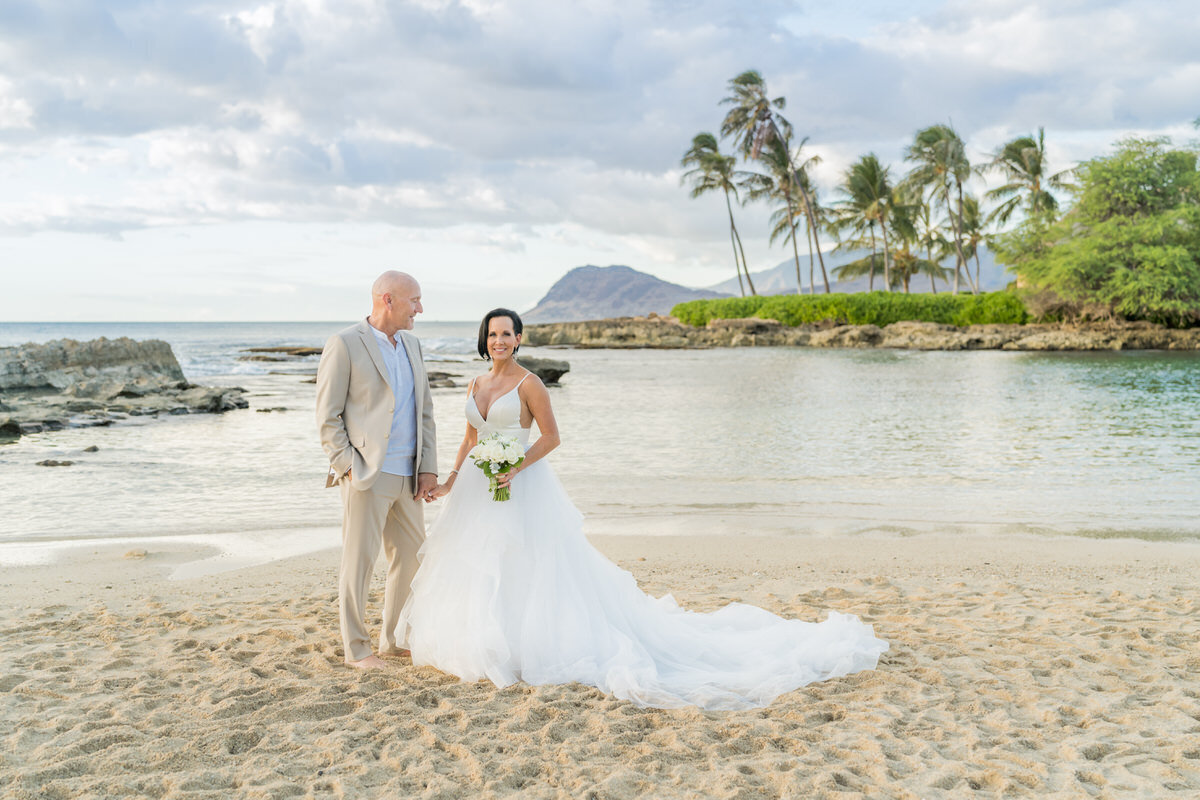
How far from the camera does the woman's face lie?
427 centimetres

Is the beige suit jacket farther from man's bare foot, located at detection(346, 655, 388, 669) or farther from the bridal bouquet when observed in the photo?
man's bare foot, located at detection(346, 655, 388, 669)

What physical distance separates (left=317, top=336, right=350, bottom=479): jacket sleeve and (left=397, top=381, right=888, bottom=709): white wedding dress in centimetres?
60

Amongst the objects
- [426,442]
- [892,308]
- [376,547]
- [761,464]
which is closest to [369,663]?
[376,547]

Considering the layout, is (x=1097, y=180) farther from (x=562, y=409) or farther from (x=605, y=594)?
(x=605, y=594)

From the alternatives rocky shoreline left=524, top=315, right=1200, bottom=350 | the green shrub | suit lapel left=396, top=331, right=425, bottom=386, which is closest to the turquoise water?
suit lapel left=396, top=331, right=425, bottom=386

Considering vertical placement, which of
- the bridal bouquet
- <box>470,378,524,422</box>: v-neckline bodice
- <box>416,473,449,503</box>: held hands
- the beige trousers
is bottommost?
the beige trousers

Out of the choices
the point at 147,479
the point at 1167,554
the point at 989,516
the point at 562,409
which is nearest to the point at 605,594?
the point at 1167,554

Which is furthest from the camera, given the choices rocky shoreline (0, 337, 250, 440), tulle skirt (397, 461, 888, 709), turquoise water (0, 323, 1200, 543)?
rocky shoreline (0, 337, 250, 440)

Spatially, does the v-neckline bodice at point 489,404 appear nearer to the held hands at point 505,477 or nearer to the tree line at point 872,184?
the held hands at point 505,477

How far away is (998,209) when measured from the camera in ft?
170

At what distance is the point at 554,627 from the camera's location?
411 centimetres

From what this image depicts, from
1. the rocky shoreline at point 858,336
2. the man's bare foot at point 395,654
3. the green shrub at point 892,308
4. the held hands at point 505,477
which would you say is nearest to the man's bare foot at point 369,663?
the man's bare foot at point 395,654

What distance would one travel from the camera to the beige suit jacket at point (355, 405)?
4.03 metres

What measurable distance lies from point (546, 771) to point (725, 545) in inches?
181
